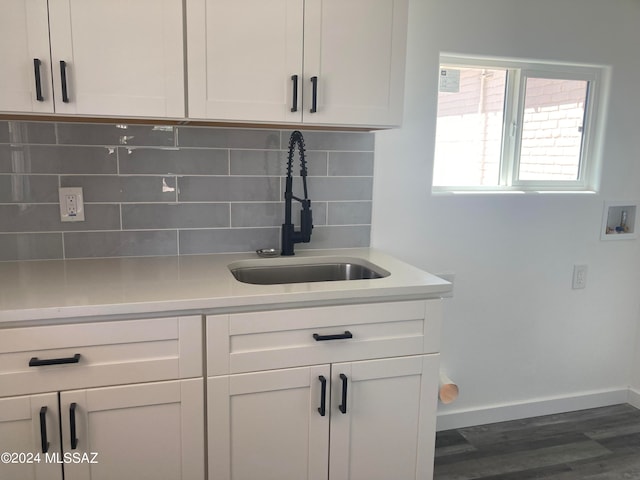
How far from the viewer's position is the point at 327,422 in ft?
5.55

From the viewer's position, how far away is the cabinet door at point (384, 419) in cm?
171

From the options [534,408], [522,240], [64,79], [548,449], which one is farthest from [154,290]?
[534,408]

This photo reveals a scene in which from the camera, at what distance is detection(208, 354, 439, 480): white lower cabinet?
1.60 m

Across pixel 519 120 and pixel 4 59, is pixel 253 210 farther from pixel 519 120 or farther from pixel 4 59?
pixel 519 120

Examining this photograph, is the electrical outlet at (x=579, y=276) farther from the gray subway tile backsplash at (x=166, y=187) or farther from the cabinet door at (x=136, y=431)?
the cabinet door at (x=136, y=431)

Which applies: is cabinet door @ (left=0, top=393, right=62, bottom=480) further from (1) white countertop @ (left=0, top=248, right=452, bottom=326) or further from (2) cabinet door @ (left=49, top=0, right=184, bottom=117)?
(2) cabinet door @ (left=49, top=0, right=184, bottom=117)

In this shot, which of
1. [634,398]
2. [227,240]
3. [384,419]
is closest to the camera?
[384,419]

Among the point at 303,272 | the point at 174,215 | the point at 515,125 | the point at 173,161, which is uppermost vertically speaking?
the point at 515,125

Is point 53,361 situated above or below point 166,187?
below

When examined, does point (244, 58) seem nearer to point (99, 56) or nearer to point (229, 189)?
point (99, 56)

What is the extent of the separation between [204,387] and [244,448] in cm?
25

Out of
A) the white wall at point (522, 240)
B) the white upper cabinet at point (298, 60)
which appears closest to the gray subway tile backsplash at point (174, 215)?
the white upper cabinet at point (298, 60)

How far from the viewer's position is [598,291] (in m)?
2.70

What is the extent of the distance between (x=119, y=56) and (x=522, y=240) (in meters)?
1.91
